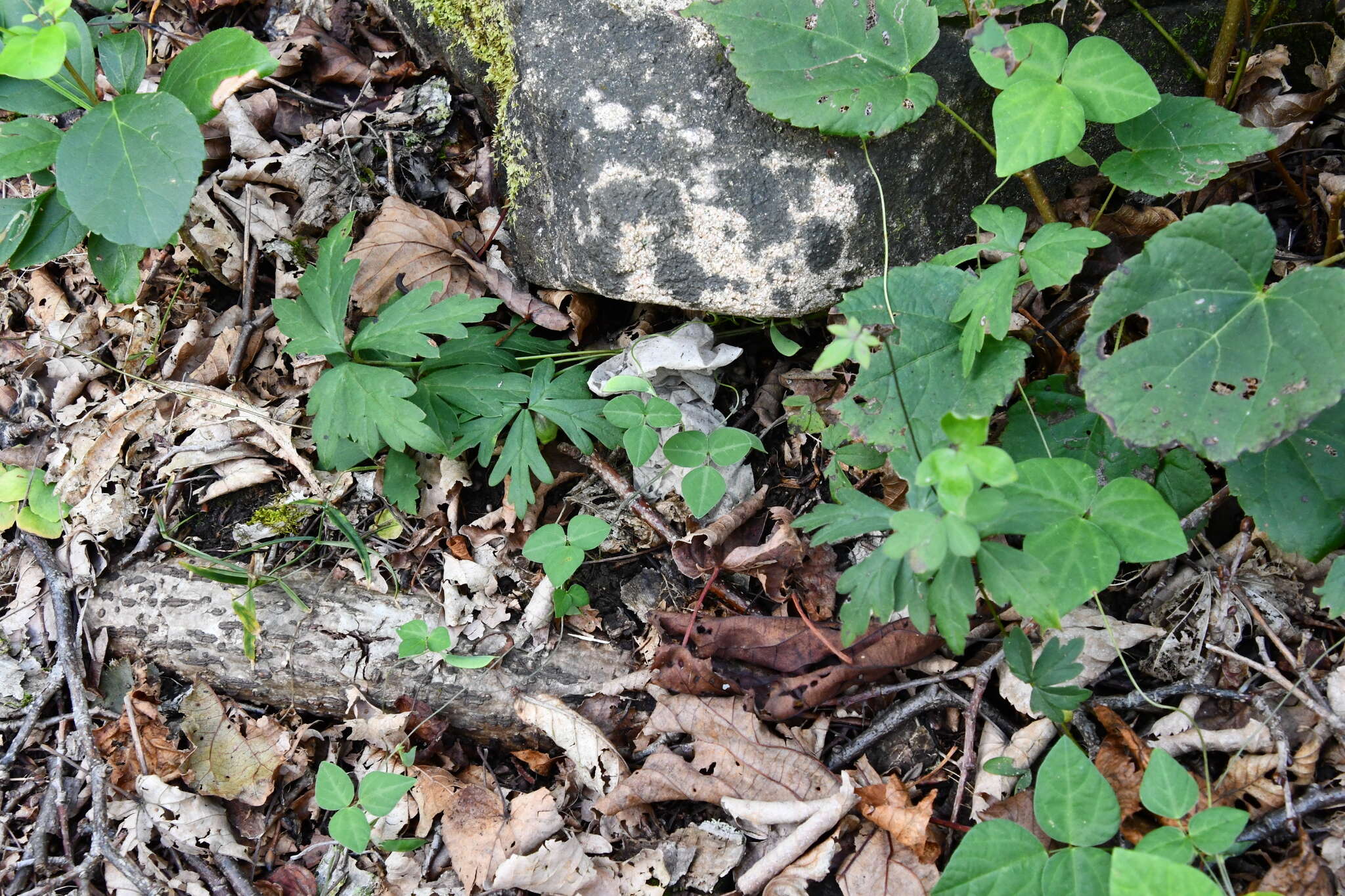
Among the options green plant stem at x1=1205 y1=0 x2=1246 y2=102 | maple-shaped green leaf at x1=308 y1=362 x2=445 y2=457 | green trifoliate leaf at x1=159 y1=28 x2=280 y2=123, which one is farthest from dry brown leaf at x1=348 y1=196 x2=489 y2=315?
green plant stem at x1=1205 y1=0 x2=1246 y2=102

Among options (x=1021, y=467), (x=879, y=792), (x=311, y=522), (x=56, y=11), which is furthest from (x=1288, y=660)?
(x=56, y=11)

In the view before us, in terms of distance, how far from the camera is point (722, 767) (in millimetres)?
2168

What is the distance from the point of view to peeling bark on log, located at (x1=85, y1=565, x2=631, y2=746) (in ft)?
8.01

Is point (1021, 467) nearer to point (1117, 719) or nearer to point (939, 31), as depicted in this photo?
point (1117, 719)

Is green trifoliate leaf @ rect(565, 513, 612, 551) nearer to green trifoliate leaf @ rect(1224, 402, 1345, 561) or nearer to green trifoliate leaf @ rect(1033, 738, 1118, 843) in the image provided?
green trifoliate leaf @ rect(1033, 738, 1118, 843)

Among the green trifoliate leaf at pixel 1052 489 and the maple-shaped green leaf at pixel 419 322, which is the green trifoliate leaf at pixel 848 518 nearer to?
the green trifoliate leaf at pixel 1052 489

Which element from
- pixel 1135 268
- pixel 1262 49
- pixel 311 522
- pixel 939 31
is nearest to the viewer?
pixel 1135 268

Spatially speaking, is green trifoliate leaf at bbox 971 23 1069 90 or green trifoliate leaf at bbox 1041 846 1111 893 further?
green trifoliate leaf at bbox 971 23 1069 90

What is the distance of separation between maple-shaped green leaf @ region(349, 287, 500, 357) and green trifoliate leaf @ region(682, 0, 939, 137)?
3.29 ft

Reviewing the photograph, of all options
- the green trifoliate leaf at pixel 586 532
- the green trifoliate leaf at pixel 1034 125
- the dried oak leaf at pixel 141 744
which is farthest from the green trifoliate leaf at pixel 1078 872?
the dried oak leaf at pixel 141 744

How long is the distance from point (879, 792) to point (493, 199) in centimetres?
235

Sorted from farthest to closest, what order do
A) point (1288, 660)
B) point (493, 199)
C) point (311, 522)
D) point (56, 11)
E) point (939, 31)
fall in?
point (493, 199) → point (311, 522) → point (939, 31) → point (56, 11) → point (1288, 660)

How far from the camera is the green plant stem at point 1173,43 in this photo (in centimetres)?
233

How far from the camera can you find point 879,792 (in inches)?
80.4
